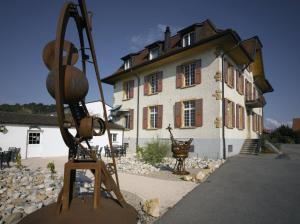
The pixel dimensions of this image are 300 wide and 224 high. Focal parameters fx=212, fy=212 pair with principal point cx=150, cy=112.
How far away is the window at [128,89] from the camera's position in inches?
773

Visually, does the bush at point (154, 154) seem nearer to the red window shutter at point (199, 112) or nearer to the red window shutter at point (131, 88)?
the red window shutter at point (199, 112)

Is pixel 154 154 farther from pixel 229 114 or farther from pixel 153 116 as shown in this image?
pixel 153 116

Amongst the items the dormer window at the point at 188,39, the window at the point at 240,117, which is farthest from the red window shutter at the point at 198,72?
the window at the point at 240,117

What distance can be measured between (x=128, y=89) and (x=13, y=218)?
17025 mm

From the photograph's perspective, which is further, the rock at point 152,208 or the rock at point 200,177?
the rock at point 200,177

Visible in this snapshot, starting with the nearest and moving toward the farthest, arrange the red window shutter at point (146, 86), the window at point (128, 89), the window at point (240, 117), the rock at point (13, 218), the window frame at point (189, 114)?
1. the rock at point (13, 218)
2. the window frame at point (189, 114)
3. the window at point (240, 117)
4. the red window shutter at point (146, 86)
5. the window at point (128, 89)

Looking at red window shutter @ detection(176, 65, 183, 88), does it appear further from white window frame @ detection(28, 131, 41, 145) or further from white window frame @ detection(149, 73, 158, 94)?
white window frame @ detection(28, 131, 41, 145)

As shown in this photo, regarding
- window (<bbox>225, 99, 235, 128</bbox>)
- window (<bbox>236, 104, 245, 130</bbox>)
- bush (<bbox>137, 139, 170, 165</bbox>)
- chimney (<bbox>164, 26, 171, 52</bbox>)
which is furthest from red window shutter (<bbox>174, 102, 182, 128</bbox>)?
chimney (<bbox>164, 26, 171, 52</bbox>)

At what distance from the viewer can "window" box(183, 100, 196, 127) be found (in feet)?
47.9

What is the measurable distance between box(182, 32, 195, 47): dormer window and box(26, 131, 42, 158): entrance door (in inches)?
481

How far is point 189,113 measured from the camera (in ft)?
48.7

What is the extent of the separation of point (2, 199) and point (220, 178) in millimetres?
6505

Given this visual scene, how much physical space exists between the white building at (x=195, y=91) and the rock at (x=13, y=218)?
35.9ft

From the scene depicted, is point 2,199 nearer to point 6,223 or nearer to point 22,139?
point 6,223
